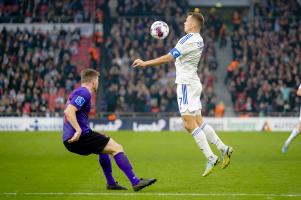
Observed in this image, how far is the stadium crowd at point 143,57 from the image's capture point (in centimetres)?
2872

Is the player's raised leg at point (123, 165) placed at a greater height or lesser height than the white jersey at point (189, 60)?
lesser

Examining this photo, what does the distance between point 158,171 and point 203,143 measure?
2111mm

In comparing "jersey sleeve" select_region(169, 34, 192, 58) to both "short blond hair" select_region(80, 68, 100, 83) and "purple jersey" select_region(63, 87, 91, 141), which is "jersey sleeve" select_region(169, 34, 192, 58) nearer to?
"short blond hair" select_region(80, 68, 100, 83)

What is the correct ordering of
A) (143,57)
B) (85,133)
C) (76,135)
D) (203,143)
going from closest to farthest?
(76,135)
(85,133)
(203,143)
(143,57)

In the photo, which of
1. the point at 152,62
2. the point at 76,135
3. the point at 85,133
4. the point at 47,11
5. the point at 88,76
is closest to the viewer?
the point at 76,135

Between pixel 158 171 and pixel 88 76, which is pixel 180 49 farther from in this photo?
pixel 158 171

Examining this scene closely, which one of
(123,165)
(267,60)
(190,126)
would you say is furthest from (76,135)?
(267,60)

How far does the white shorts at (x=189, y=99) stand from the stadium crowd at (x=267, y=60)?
17.9m

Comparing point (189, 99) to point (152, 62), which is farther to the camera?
point (189, 99)

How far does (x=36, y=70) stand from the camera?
101 ft

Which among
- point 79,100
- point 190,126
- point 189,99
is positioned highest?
point 79,100

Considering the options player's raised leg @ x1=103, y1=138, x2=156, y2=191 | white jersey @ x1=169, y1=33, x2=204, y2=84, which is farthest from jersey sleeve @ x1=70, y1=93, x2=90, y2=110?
white jersey @ x1=169, y1=33, x2=204, y2=84

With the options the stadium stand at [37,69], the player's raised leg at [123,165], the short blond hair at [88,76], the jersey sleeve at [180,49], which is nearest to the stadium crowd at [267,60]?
the stadium stand at [37,69]

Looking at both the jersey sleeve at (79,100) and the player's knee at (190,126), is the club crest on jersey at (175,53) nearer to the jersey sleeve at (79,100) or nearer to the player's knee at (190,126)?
the player's knee at (190,126)
